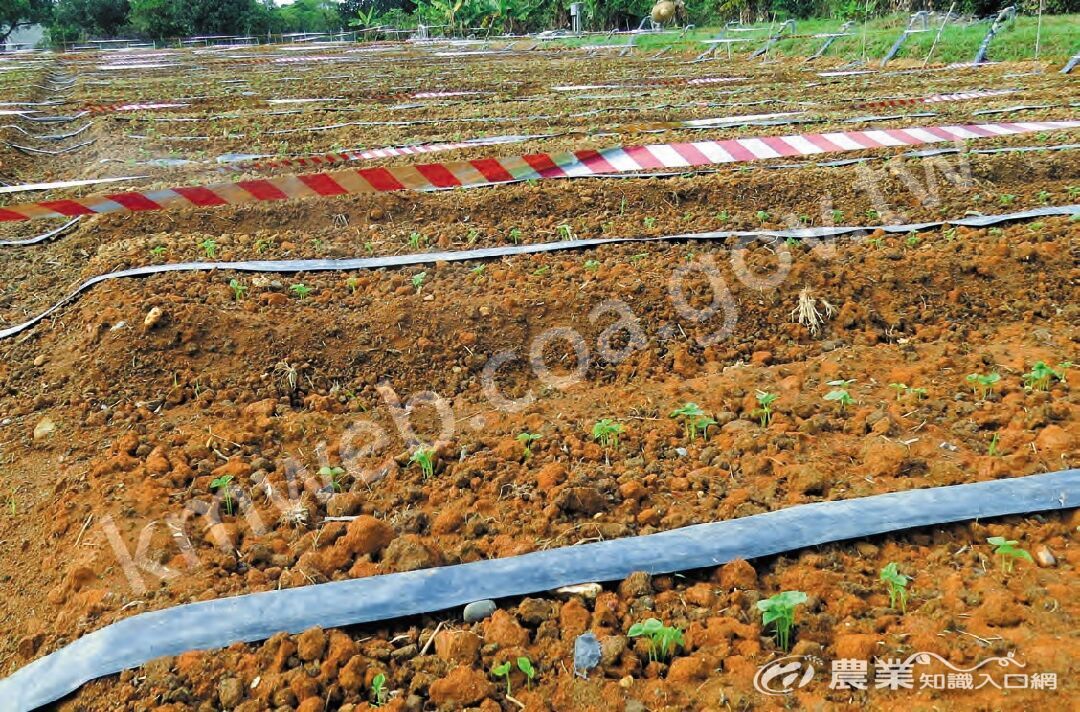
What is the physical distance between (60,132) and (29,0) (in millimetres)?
48736

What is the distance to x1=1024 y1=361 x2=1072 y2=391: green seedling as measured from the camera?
11.5 ft

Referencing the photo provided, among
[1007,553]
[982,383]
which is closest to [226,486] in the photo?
[1007,553]

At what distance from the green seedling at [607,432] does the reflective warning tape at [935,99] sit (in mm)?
9830

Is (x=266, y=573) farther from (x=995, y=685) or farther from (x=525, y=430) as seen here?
(x=995, y=685)

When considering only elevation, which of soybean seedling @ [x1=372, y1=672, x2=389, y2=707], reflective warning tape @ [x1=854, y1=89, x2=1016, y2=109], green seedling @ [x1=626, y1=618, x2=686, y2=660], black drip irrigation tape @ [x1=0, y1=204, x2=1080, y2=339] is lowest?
soybean seedling @ [x1=372, y1=672, x2=389, y2=707]

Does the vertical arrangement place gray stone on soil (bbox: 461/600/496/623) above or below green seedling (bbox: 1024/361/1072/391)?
below

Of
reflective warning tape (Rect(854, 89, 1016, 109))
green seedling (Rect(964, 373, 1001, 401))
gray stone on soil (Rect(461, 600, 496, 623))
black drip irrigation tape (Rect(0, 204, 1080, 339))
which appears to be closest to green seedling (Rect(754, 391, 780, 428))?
green seedling (Rect(964, 373, 1001, 401))

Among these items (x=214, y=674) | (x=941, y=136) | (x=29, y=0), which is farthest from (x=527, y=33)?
(x=214, y=674)

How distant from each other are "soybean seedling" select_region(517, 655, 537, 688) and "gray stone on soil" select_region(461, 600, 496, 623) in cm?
24

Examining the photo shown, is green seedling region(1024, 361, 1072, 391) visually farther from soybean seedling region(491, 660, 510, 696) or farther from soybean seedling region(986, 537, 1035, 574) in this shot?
soybean seedling region(491, 660, 510, 696)

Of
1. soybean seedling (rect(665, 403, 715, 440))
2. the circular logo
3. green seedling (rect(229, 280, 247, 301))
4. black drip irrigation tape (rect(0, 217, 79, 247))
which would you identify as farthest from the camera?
black drip irrigation tape (rect(0, 217, 79, 247))

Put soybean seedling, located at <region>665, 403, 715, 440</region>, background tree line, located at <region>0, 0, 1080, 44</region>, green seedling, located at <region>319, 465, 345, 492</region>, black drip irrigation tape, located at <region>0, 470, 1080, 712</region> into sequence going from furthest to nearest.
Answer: background tree line, located at <region>0, 0, 1080, 44</region> < soybean seedling, located at <region>665, 403, 715, 440</region> < green seedling, located at <region>319, 465, 345, 492</region> < black drip irrigation tape, located at <region>0, 470, 1080, 712</region>

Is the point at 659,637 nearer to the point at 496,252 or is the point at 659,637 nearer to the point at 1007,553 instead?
the point at 1007,553

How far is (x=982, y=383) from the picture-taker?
11.8 feet
